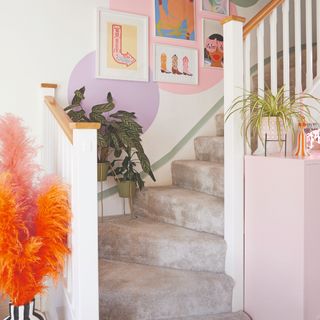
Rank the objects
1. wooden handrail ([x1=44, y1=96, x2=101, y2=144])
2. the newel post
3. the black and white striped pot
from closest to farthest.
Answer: wooden handrail ([x1=44, y1=96, x2=101, y2=144]), the black and white striped pot, the newel post

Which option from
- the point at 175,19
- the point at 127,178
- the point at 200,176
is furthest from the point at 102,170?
the point at 175,19

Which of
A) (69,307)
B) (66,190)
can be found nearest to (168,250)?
(69,307)

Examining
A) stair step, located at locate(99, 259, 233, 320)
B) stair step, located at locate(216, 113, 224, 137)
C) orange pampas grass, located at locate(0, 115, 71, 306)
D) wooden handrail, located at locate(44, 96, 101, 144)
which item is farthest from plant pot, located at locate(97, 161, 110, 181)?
stair step, located at locate(216, 113, 224, 137)

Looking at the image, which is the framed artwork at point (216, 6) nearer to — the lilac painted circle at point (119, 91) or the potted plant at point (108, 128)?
the lilac painted circle at point (119, 91)

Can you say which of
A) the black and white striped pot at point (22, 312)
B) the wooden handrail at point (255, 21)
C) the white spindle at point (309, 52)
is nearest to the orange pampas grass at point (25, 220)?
the black and white striped pot at point (22, 312)

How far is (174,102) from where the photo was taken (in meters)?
3.21

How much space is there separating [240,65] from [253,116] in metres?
0.33

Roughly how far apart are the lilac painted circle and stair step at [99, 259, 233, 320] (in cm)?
138

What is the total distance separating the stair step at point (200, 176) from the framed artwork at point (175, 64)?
78 cm

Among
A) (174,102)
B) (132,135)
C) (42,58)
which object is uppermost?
(42,58)

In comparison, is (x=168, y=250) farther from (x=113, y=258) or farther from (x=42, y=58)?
(x=42, y=58)

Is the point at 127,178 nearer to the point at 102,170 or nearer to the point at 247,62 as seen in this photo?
the point at 102,170

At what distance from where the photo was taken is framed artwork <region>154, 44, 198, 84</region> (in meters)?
3.07

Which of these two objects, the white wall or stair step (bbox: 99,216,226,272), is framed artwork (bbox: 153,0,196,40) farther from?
stair step (bbox: 99,216,226,272)
